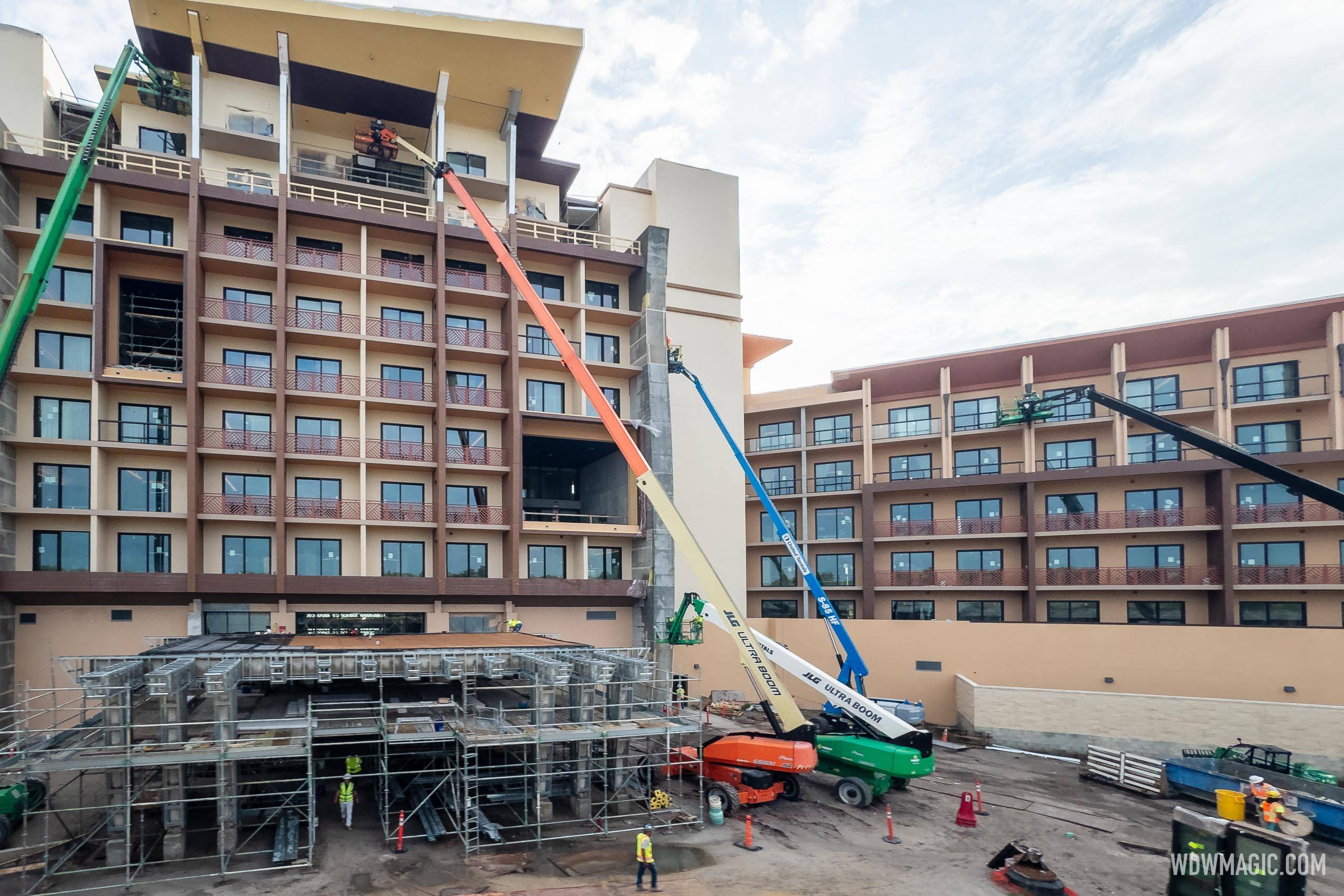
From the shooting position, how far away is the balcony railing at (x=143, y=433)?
30953 millimetres

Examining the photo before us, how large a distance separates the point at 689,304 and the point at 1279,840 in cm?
3268

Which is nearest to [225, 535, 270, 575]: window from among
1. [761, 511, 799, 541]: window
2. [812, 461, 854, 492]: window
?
[761, 511, 799, 541]: window

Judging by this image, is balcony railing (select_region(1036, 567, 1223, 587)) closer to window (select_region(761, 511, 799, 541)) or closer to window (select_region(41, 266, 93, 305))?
window (select_region(761, 511, 799, 541))

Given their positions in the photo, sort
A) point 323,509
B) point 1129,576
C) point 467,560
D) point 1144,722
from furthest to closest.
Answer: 1. point 1129,576
2. point 467,560
3. point 323,509
4. point 1144,722

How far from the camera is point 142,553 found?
102 ft

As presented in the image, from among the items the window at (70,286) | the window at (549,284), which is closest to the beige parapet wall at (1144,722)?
the window at (549,284)

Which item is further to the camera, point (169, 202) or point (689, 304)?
point (689, 304)

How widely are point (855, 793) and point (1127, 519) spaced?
→ 23.8 m

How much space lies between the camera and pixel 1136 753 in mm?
29734

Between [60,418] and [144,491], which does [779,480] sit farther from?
[60,418]

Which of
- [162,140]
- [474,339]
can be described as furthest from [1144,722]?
[162,140]

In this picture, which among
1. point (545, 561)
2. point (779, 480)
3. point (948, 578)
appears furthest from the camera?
point (779, 480)

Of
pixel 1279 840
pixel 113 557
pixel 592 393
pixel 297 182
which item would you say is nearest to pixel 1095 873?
pixel 1279 840

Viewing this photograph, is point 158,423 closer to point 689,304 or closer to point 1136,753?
point 689,304
